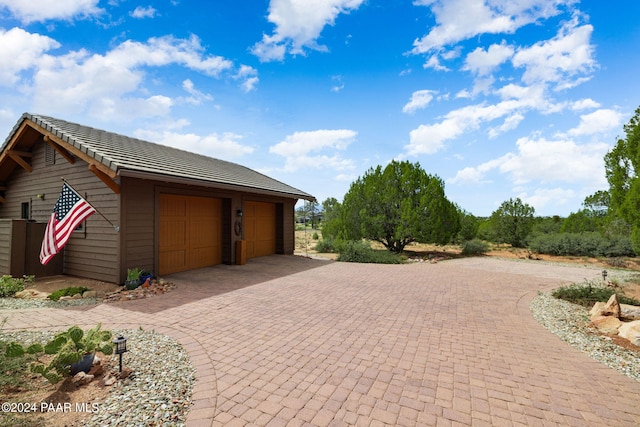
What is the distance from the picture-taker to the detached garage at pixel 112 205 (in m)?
6.98

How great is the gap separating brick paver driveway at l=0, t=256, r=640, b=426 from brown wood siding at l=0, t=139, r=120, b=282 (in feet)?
7.82

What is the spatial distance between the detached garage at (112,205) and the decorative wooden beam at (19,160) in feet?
0.08

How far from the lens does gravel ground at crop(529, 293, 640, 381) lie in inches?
142

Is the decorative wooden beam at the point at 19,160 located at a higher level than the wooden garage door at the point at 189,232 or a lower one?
higher

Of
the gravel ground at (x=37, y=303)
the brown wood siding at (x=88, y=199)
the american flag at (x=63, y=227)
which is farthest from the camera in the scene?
the brown wood siding at (x=88, y=199)

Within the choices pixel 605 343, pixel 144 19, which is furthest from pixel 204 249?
pixel 605 343

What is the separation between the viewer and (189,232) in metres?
9.07

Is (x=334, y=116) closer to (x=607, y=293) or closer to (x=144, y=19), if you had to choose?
(x=144, y=19)

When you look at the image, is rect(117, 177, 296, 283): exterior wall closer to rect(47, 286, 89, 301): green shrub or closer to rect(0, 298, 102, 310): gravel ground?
rect(47, 286, 89, 301): green shrub

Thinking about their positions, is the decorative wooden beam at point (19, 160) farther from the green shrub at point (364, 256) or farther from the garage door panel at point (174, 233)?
the green shrub at point (364, 256)

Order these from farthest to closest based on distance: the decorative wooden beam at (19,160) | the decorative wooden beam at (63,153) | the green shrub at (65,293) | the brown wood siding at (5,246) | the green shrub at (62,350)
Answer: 1. the decorative wooden beam at (19,160)
2. the decorative wooden beam at (63,153)
3. the brown wood siding at (5,246)
4. the green shrub at (65,293)
5. the green shrub at (62,350)

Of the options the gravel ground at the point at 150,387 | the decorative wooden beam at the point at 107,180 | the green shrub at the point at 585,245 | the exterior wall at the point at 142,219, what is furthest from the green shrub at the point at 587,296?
the green shrub at the point at 585,245

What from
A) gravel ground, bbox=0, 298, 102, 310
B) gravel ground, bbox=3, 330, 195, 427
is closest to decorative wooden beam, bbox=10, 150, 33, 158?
gravel ground, bbox=0, 298, 102, 310

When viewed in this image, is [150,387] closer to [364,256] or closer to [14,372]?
[14,372]
